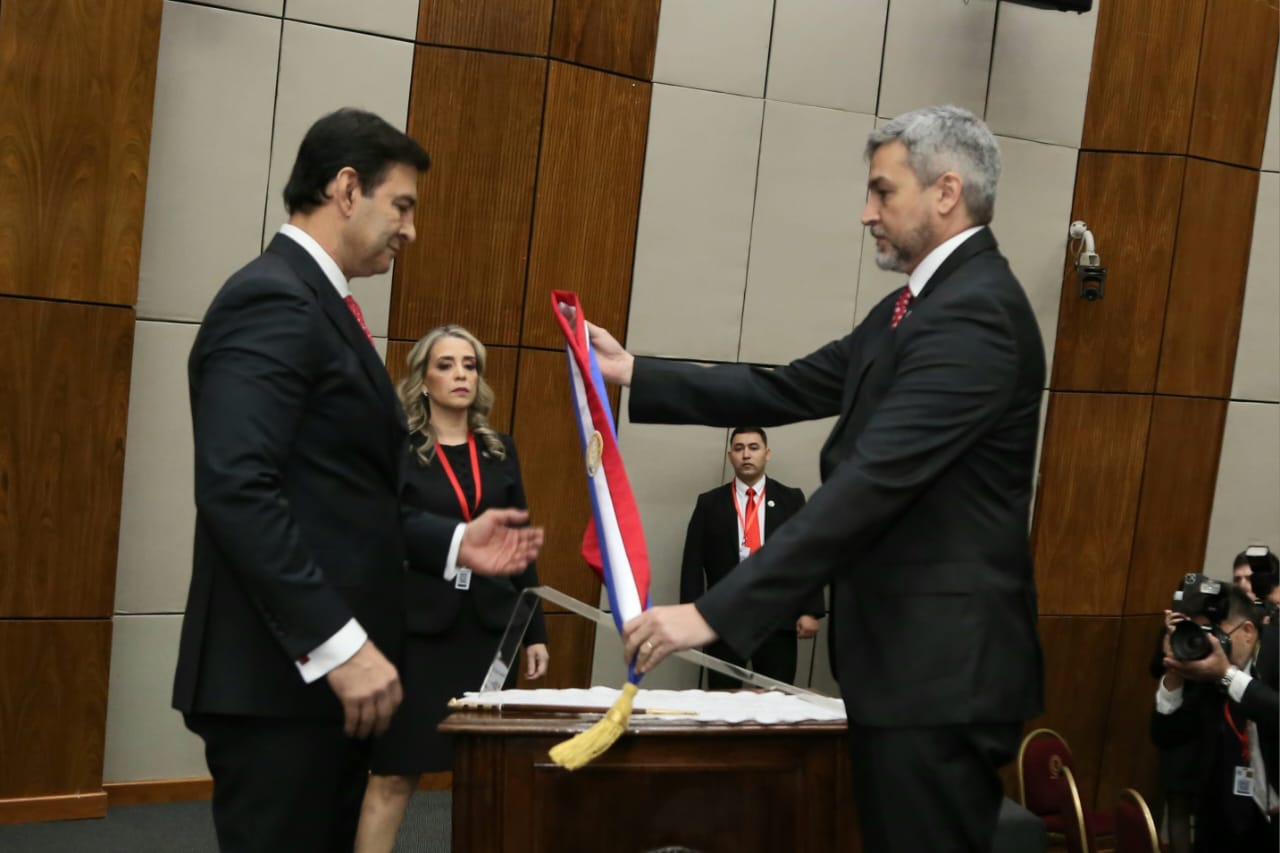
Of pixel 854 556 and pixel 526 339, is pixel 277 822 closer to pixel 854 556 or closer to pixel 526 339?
pixel 854 556

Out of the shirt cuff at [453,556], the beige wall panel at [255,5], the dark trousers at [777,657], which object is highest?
the beige wall panel at [255,5]

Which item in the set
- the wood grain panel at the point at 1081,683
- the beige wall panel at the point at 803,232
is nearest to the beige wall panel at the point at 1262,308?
the wood grain panel at the point at 1081,683

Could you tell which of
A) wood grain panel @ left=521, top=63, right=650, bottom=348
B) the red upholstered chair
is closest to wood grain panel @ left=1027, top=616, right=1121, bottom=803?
the red upholstered chair

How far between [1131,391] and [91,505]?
438 centimetres

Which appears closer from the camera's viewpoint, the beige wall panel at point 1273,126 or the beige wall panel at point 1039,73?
the beige wall panel at point 1039,73

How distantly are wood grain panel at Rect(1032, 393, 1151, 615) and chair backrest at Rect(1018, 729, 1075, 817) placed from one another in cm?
146

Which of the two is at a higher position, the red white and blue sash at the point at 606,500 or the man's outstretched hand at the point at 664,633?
the red white and blue sash at the point at 606,500

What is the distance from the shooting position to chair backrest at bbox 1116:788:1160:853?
415cm

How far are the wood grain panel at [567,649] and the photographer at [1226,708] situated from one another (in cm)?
221

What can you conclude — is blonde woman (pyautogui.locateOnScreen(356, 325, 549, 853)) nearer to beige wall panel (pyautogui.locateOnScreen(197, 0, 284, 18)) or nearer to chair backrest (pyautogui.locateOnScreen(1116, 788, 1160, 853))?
beige wall panel (pyautogui.locateOnScreen(197, 0, 284, 18))

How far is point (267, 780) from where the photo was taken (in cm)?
214

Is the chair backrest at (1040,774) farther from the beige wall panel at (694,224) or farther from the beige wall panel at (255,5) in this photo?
the beige wall panel at (255,5)

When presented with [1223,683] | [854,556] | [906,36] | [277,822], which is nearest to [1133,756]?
[1223,683]

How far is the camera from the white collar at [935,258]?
2.28m
